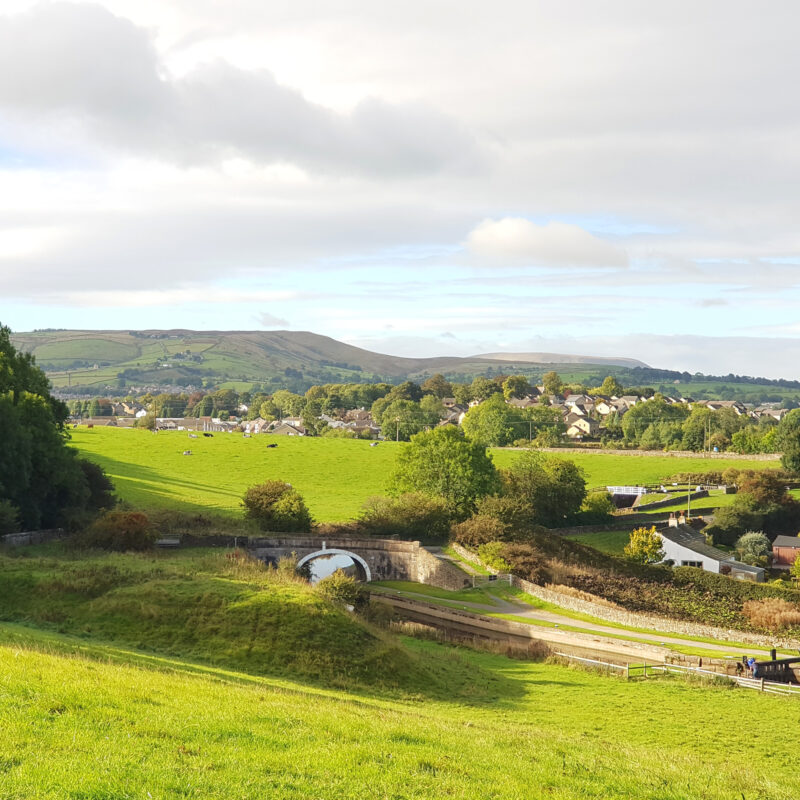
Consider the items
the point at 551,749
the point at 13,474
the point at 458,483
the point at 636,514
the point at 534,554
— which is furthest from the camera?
the point at 636,514

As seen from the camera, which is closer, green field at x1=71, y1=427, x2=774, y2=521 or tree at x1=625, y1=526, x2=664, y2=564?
tree at x1=625, y1=526, x2=664, y2=564

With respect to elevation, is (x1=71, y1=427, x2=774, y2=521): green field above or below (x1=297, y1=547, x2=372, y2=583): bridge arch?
above

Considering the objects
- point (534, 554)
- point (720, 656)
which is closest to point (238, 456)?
point (534, 554)

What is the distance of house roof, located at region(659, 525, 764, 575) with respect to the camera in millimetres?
66562

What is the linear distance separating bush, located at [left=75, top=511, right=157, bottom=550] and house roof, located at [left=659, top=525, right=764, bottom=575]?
133 feet

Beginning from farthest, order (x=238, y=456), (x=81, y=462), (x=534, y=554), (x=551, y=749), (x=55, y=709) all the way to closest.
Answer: (x=238, y=456)
(x=81, y=462)
(x=534, y=554)
(x=551, y=749)
(x=55, y=709)

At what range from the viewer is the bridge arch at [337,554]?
5876 centimetres

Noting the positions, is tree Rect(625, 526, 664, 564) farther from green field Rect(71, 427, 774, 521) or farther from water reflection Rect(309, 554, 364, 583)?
green field Rect(71, 427, 774, 521)

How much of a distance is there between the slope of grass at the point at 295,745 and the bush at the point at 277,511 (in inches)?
1450

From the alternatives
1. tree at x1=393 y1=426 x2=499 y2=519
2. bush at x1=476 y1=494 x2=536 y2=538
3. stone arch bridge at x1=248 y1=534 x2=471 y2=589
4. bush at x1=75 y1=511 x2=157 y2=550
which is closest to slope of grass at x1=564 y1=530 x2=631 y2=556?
bush at x1=476 y1=494 x2=536 y2=538

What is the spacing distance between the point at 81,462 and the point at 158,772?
55632mm

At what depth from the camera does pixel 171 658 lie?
2902 centimetres

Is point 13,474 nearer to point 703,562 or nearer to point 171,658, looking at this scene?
point 171,658

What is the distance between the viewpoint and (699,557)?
67.4 meters
